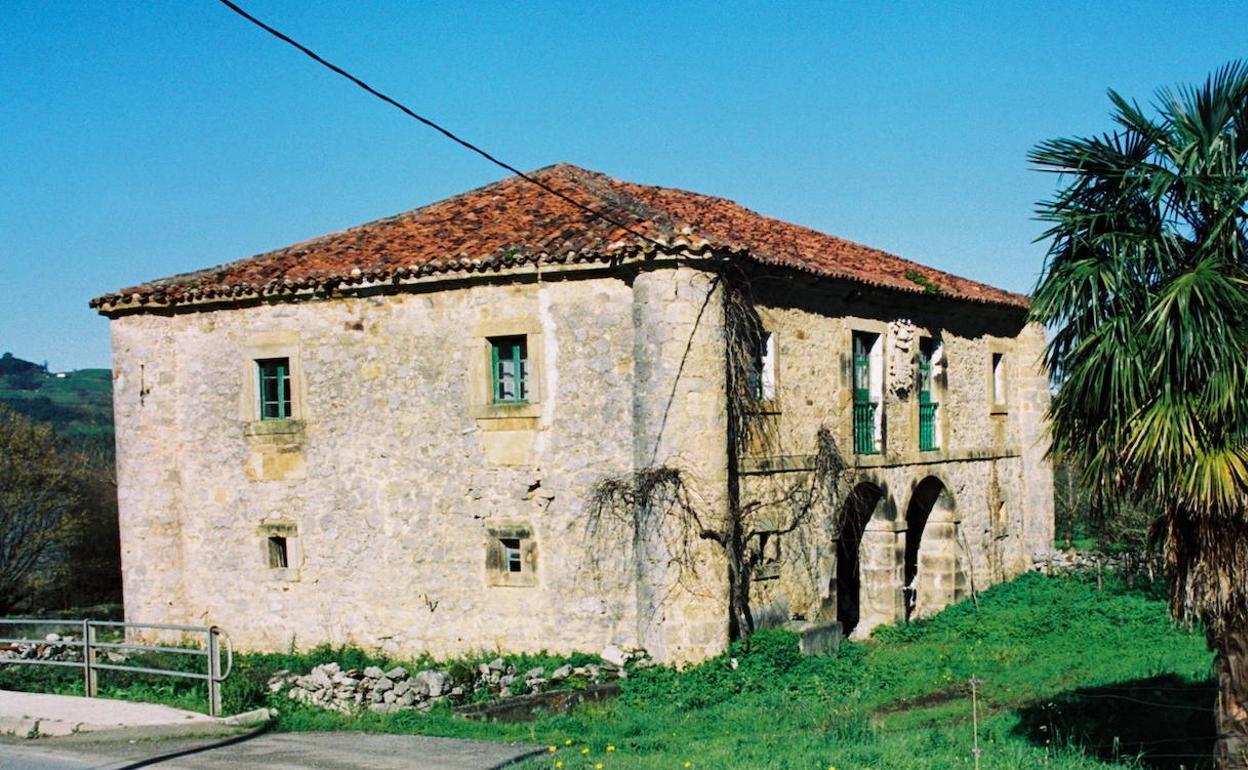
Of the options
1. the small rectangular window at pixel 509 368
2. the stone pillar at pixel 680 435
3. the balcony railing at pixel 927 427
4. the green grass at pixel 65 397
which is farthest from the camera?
the green grass at pixel 65 397

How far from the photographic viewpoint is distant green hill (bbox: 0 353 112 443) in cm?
7531

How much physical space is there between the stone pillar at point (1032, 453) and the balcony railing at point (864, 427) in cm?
626

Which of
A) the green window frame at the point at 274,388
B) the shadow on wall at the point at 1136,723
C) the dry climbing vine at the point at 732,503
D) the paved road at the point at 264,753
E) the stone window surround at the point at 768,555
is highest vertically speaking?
the green window frame at the point at 274,388

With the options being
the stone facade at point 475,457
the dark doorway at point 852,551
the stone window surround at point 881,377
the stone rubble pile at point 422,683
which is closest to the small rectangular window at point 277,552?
the stone facade at point 475,457

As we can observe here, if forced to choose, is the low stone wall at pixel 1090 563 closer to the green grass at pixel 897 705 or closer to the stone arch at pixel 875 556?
the green grass at pixel 897 705

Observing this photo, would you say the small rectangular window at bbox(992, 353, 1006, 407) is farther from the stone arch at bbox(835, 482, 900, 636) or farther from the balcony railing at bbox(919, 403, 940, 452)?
the stone arch at bbox(835, 482, 900, 636)

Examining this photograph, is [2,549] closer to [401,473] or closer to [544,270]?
[401,473]

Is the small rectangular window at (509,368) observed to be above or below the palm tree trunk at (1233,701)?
above

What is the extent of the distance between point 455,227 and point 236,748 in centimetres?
903

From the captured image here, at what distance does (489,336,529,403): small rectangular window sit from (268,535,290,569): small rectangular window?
4.05 metres

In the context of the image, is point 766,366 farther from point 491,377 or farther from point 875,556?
point 875,556

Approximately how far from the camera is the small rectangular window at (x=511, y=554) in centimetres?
1572

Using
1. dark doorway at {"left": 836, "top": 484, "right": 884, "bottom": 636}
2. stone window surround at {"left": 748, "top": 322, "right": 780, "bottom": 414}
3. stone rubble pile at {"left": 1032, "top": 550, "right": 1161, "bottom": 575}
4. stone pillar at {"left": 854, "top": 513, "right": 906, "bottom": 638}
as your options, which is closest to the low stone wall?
stone rubble pile at {"left": 1032, "top": 550, "right": 1161, "bottom": 575}

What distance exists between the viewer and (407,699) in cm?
1307
